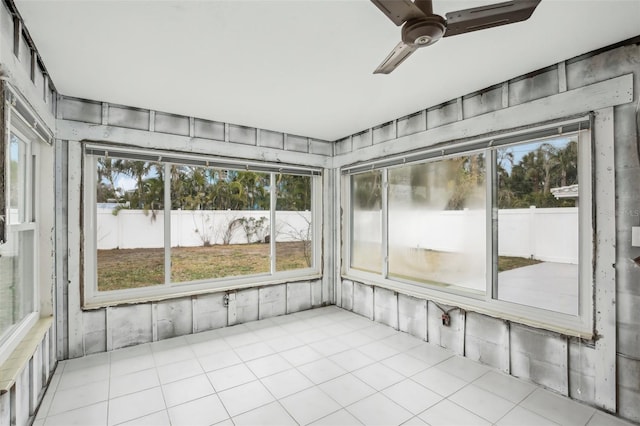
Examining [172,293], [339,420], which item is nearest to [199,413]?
[339,420]

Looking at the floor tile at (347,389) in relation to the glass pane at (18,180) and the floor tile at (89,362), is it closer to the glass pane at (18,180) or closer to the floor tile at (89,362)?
the floor tile at (89,362)

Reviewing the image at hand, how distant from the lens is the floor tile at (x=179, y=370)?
2658 millimetres

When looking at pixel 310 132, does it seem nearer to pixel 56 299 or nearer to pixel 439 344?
pixel 439 344

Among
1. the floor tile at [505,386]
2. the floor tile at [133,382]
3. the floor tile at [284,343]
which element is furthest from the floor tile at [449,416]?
the floor tile at [133,382]

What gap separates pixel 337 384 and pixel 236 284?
6.52 ft

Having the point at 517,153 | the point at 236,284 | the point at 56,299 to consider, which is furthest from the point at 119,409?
the point at 517,153

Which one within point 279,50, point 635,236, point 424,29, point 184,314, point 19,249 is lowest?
point 184,314

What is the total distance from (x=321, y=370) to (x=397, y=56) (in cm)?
261

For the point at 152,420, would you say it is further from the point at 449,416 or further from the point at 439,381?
the point at 439,381

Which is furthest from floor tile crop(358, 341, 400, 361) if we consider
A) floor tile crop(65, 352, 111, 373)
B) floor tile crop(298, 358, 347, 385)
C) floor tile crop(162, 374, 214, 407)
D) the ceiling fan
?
the ceiling fan

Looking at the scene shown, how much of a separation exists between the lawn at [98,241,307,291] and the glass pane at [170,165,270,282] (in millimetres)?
13

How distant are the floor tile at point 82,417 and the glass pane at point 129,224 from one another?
53.7 inches

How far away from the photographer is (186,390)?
2463 mm

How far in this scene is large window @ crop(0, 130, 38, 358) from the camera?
2.06 meters
